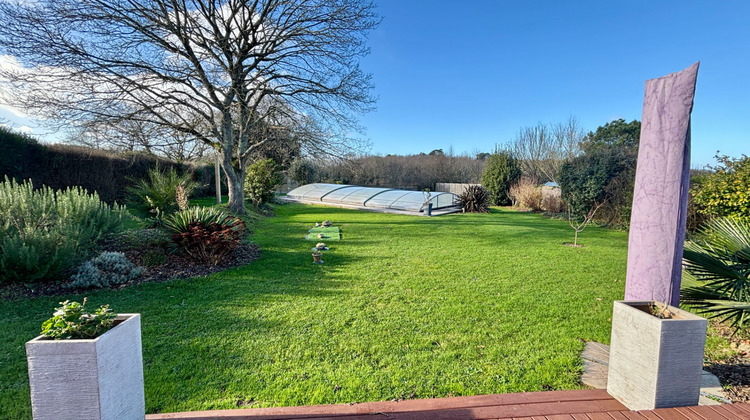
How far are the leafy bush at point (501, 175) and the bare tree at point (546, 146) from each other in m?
4.11

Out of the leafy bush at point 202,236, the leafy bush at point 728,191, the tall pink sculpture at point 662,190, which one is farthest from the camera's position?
the leafy bush at point 728,191

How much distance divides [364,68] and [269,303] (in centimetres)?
921

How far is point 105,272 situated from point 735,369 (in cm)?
752

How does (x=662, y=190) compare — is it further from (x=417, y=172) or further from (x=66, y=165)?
(x=417, y=172)

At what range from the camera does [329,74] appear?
10.9m

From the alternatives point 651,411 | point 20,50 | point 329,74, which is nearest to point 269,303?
point 651,411

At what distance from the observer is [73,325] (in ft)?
4.93

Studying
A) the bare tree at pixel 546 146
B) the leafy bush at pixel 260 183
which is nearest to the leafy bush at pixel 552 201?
the bare tree at pixel 546 146

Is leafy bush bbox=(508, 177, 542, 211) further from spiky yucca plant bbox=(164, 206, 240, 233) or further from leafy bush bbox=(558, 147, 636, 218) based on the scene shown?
spiky yucca plant bbox=(164, 206, 240, 233)

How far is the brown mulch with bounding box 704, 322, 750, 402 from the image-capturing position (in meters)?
2.37

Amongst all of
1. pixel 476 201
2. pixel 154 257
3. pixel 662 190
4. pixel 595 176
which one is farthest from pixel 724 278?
pixel 476 201

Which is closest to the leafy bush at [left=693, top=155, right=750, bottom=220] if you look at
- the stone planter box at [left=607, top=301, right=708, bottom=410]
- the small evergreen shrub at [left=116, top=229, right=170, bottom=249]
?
the stone planter box at [left=607, top=301, right=708, bottom=410]

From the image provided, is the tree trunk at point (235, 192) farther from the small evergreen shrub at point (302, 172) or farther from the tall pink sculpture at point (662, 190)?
the tall pink sculpture at point (662, 190)

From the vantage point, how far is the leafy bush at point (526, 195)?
56.4 feet
